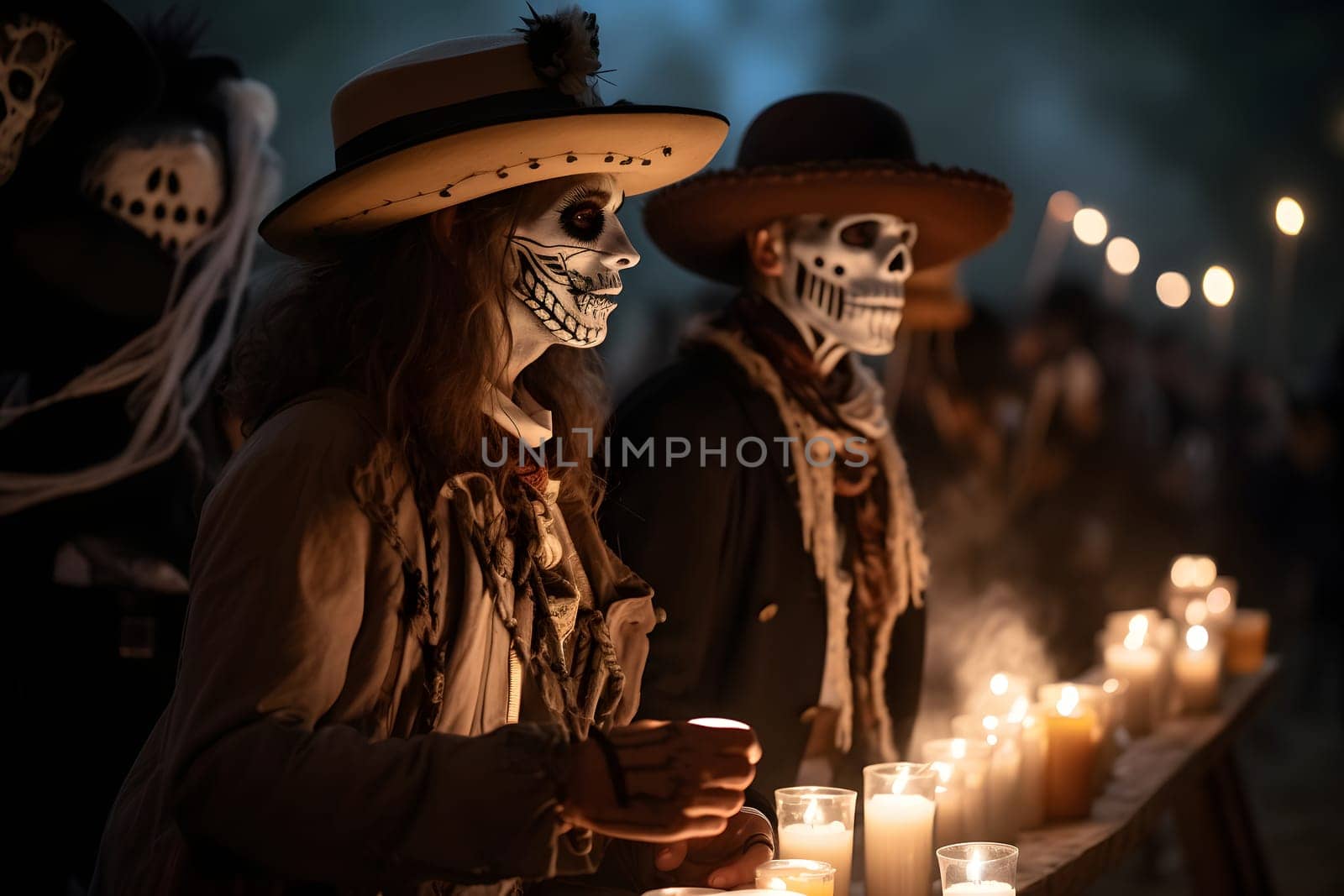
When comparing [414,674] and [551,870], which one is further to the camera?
[414,674]

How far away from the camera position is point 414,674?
5.02ft

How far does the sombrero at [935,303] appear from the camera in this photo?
16.5 ft

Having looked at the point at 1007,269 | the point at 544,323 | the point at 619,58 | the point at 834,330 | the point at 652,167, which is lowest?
the point at 544,323

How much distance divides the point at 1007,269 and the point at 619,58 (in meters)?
4.56

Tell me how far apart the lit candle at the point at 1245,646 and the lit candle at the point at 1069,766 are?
1726mm

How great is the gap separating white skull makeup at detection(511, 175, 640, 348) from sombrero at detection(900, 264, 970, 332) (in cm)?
304

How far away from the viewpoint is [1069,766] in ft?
Result: 8.52

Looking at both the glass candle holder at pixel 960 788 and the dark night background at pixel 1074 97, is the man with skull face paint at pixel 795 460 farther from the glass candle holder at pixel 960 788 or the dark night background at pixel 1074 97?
the dark night background at pixel 1074 97

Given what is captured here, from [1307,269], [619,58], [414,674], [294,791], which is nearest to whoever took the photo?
[294,791]

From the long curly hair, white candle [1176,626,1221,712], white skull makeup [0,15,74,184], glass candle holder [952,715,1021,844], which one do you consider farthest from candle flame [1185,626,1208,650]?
white skull makeup [0,15,74,184]

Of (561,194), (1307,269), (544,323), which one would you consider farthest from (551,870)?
(1307,269)

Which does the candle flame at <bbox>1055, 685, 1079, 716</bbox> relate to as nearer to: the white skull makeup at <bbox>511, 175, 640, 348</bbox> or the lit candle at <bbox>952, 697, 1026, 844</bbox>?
the lit candle at <bbox>952, 697, 1026, 844</bbox>

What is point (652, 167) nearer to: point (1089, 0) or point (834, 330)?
point (834, 330)

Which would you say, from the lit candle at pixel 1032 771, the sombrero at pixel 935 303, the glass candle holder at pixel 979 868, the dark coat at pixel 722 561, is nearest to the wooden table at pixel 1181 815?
the lit candle at pixel 1032 771
